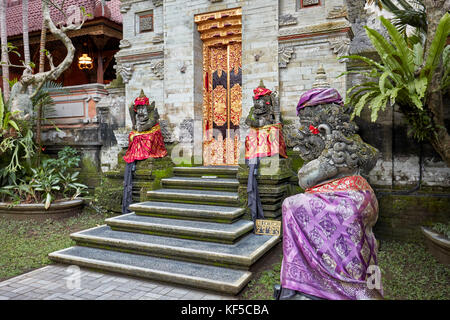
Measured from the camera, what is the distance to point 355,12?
691 cm

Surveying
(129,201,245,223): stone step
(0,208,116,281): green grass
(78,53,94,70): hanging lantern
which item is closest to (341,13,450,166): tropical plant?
(129,201,245,223): stone step

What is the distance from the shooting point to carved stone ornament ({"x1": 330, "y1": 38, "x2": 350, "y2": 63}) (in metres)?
5.91

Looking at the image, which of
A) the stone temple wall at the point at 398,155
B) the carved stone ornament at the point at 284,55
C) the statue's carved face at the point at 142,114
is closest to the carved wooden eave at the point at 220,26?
the carved stone ornament at the point at 284,55

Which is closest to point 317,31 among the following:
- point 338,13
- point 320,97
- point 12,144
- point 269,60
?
point 338,13

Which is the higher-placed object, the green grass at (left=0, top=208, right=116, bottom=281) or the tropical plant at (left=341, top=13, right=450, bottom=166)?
the tropical plant at (left=341, top=13, right=450, bottom=166)

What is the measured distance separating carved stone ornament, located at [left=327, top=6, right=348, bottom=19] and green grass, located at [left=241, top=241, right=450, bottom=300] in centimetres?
429

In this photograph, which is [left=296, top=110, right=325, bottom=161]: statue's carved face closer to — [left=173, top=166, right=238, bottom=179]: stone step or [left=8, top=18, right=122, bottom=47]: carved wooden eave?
[left=173, top=166, right=238, bottom=179]: stone step

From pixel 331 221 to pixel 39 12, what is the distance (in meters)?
13.1

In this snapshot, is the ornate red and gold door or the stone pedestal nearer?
the stone pedestal

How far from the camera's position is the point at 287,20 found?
6402 millimetres

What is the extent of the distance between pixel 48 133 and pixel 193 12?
17.5 feet

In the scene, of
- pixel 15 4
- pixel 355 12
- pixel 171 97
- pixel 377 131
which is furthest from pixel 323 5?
pixel 15 4

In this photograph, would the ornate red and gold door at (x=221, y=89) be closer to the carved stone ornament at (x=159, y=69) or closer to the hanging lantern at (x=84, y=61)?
the carved stone ornament at (x=159, y=69)

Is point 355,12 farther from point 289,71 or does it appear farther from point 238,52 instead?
point 238,52
